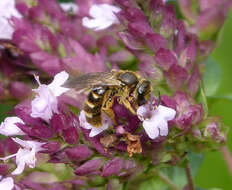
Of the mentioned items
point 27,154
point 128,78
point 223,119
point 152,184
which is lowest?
point 223,119

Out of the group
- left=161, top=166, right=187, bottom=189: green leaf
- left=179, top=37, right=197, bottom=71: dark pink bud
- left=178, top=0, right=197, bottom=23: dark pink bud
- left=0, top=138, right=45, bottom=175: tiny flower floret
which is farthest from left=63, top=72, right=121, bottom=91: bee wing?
left=178, top=0, right=197, bottom=23: dark pink bud

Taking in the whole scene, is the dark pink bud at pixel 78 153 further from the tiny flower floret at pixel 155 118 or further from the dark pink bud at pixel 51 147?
the tiny flower floret at pixel 155 118

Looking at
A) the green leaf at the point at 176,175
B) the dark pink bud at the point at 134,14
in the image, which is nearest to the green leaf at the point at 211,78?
the green leaf at the point at 176,175

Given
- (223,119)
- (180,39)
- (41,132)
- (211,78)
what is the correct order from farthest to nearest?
(223,119), (211,78), (180,39), (41,132)

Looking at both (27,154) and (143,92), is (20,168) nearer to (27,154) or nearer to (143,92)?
(27,154)

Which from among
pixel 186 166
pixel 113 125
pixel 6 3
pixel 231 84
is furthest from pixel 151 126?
pixel 231 84

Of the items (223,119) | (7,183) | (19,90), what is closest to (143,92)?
(7,183)

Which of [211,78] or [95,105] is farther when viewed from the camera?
[211,78]

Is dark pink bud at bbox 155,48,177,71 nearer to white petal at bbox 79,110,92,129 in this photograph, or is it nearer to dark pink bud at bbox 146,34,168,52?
dark pink bud at bbox 146,34,168,52
